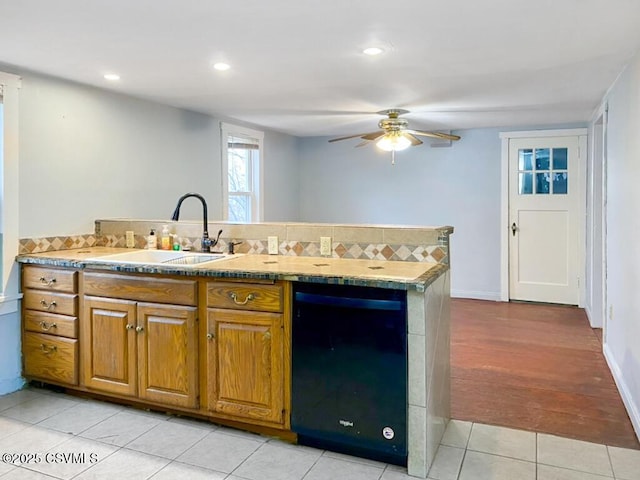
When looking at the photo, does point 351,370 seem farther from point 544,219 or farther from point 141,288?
point 544,219

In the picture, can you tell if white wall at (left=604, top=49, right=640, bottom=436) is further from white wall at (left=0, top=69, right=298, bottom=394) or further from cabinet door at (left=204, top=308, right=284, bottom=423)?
white wall at (left=0, top=69, right=298, bottom=394)

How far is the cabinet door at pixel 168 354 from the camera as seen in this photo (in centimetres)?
266

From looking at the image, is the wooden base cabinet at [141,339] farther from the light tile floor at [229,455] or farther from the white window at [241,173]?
the white window at [241,173]

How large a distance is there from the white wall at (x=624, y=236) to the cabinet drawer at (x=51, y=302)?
125 inches

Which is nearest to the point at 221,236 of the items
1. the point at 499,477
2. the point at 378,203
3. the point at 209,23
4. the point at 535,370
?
the point at 209,23

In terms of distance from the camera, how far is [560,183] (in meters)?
5.73

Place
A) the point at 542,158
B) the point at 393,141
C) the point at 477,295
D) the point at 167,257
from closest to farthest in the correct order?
the point at 167,257, the point at 393,141, the point at 542,158, the point at 477,295

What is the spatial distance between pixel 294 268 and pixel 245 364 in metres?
0.54

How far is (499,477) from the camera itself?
220 cm

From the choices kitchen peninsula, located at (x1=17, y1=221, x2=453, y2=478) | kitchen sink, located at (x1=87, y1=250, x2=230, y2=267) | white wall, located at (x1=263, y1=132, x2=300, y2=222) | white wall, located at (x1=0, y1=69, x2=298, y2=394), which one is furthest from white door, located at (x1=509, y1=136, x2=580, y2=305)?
kitchen sink, located at (x1=87, y1=250, x2=230, y2=267)

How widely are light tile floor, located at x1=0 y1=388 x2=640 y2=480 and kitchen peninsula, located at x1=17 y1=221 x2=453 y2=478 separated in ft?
0.35

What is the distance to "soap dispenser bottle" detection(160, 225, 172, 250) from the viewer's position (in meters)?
3.48

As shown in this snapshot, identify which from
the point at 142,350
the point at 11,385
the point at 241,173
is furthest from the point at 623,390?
the point at 241,173

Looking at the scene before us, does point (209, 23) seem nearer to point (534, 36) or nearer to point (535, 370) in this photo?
point (534, 36)
